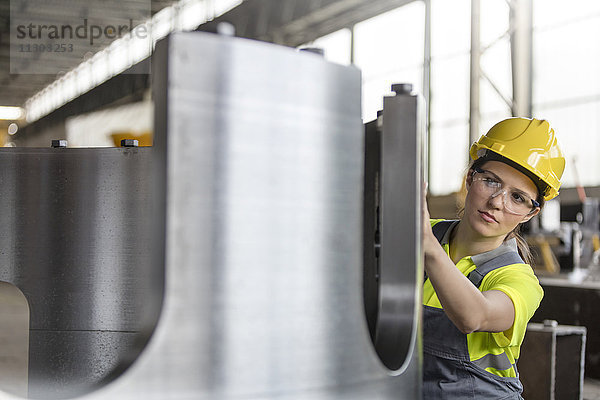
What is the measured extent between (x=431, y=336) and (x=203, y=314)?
93 centimetres

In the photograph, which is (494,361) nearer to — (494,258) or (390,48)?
(494,258)

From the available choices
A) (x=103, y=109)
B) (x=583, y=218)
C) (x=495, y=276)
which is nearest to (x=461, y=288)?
(x=495, y=276)

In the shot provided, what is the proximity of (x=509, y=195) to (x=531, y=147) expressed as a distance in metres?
0.12

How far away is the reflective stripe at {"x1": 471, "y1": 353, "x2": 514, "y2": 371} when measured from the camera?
1479mm

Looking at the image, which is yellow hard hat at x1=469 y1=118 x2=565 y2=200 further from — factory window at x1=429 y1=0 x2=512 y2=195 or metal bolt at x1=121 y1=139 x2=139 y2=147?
factory window at x1=429 y1=0 x2=512 y2=195

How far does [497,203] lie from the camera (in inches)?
57.2

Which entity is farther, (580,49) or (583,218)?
(580,49)

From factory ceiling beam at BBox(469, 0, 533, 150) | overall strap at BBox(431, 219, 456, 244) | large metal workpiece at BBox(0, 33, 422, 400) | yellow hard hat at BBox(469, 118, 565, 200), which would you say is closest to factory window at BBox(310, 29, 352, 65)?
factory ceiling beam at BBox(469, 0, 533, 150)

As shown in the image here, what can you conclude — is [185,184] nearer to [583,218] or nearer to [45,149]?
[45,149]

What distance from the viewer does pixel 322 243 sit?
777mm

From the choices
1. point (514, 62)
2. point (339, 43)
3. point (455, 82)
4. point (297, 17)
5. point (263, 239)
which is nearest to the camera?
point (263, 239)

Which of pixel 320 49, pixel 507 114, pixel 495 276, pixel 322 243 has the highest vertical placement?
pixel 507 114

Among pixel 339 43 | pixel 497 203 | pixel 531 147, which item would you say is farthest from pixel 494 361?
pixel 339 43

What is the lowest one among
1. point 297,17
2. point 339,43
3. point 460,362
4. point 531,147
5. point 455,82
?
point 460,362
